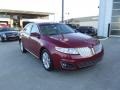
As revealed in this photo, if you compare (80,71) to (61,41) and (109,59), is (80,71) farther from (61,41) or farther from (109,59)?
(109,59)

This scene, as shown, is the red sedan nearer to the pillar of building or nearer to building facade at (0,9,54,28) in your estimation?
the pillar of building

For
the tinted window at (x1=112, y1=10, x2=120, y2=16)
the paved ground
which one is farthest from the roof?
the paved ground

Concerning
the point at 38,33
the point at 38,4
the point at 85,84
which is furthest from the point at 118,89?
the point at 38,4

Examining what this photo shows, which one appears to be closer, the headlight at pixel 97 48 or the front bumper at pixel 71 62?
the front bumper at pixel 71 62

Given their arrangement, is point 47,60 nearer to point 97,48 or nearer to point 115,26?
point 97,48

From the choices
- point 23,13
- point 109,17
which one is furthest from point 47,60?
point 23,13

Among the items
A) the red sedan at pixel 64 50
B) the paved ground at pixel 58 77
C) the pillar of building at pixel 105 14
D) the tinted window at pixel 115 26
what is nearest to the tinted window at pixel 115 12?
the pillar of building at pixel 105 14

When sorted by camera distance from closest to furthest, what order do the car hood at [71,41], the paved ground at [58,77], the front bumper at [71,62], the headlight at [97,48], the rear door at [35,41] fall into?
the paved ground at [58,77]
the front bumper at [71,62]
the car hood at [71,41]
the headlight at [97,48]
the rear door at [35,41]

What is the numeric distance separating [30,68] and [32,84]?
143 centimetres

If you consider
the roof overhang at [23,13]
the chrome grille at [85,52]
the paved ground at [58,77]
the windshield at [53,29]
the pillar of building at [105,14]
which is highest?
the roof overhang at [23,13]

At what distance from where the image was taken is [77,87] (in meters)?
4.62

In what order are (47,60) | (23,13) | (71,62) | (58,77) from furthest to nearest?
(23,13) → (47,60) → (58,77) → (71,62)

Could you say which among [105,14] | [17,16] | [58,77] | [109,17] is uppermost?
[17,16]

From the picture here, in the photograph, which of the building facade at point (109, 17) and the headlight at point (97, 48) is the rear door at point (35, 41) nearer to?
the headlight at point (97, 48)
